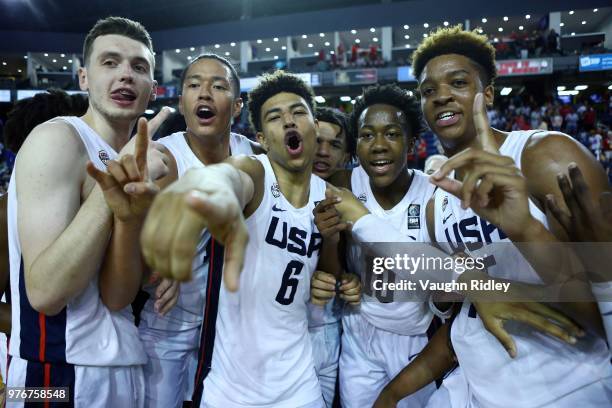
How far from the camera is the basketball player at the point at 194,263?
242 cm

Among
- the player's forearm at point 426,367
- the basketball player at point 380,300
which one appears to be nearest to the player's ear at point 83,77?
the basketball player at point 380,300

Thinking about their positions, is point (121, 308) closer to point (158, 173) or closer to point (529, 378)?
point (158, 173)

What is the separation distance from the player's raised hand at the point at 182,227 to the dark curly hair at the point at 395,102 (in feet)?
6.92

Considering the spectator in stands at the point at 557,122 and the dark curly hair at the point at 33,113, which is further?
the spectator in stands at the point at 557,122

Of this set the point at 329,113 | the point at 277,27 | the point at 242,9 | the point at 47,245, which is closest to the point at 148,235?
the point at 47,245

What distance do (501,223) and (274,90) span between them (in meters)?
1.46

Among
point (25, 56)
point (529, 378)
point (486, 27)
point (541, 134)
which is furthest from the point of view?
point (25, 56)

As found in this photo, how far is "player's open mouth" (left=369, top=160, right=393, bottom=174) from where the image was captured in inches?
102

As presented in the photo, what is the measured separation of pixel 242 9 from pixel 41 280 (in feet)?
96.2

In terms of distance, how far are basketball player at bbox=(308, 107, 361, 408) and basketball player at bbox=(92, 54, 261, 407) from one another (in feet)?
2.08

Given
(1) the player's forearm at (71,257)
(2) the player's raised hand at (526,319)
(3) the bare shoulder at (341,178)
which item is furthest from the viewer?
(3) the bare shoulder at (341,178)

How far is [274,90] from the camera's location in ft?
8.07

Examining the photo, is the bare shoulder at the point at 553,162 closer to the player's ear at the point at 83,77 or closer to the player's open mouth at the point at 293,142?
the player's open mouth at the point at 293,142

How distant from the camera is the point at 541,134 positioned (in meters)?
1.95
